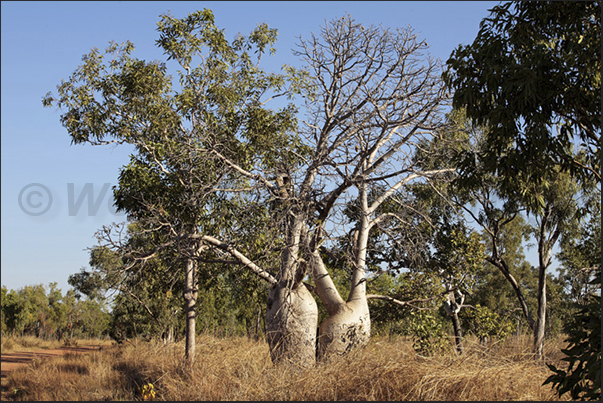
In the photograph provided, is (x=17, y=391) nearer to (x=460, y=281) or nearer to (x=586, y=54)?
(x=460, y=281)

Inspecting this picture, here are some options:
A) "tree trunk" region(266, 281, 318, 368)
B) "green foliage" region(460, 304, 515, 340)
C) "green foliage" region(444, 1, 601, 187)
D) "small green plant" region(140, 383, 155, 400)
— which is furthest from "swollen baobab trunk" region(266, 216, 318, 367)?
"green foliage" region(460, 304, 515, 340)

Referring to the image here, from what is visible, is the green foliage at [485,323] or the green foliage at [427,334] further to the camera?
the green foliage at [485,323]

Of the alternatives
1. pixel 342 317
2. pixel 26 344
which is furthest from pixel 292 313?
pixel 26 344

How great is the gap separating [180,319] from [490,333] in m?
12.6

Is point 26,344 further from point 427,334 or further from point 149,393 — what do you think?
point 427,334

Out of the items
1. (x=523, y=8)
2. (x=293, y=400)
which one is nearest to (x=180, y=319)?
(x=293, y=400)

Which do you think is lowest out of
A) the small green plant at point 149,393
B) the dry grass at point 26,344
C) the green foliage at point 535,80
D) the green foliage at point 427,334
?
the dry grass at point 26,344

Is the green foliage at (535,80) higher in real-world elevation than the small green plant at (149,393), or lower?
higher

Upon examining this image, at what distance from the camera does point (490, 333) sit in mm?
13859

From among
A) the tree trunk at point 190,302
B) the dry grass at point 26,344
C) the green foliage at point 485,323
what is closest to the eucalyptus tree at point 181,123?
the tree trunk at point 190,302

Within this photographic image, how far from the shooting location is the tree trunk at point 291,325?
9.24 metres

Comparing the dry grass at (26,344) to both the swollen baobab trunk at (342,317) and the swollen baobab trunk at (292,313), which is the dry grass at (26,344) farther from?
the swollen baobab trunk at (342,317)

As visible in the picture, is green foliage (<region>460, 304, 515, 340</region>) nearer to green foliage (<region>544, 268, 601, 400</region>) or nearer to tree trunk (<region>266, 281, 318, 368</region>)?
tree trunk (<region>266, 281, 318, 368</region>)

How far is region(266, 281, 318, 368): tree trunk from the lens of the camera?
9.24m
